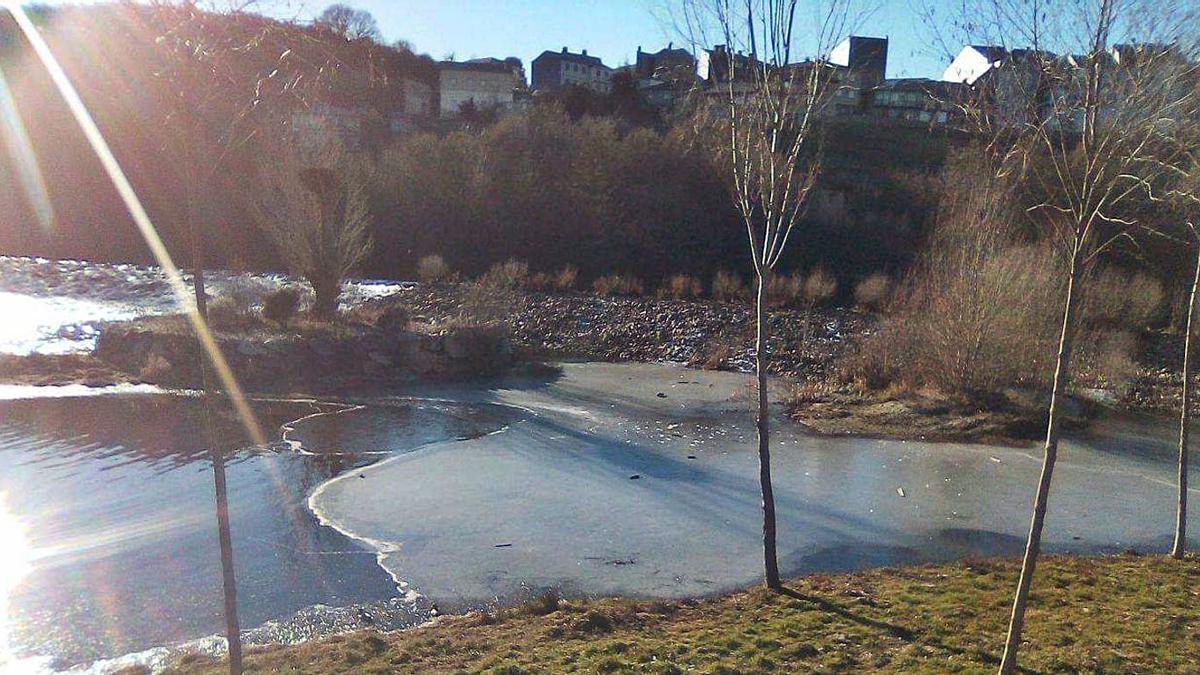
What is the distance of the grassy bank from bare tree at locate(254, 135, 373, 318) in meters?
14.9

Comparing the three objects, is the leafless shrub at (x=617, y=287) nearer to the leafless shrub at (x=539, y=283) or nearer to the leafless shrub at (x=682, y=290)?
the leafless shrub at (x=682, y=290)

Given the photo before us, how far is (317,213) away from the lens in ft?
63.2

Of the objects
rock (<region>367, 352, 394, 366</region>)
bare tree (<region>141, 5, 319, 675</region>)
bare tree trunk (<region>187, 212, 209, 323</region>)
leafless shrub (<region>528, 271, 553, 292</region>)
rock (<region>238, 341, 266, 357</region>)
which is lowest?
rock (<region>367, 352, 394, 366</region>)

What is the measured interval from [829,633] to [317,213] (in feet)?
54.8

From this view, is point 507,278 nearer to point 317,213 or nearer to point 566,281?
point 566,281

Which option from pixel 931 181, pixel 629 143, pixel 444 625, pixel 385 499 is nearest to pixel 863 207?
pixel 931 181

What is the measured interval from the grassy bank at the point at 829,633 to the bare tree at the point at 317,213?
14.9 m

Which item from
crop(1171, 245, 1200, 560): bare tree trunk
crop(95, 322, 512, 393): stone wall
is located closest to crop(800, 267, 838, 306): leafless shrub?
crop(95, 322, 512, 393): stone wall

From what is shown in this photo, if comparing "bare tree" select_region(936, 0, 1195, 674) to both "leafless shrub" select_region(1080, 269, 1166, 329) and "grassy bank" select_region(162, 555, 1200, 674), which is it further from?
"leafless shrub" select_region(1080, 269, 1166, 329)

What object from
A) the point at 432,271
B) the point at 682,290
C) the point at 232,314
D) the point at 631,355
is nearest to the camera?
the point at 232,314

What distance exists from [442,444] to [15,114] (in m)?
34.2

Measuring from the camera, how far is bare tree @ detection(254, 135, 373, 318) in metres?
18.8

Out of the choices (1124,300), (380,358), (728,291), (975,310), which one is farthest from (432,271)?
(1124,300)

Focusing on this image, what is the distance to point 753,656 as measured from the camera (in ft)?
15.8
